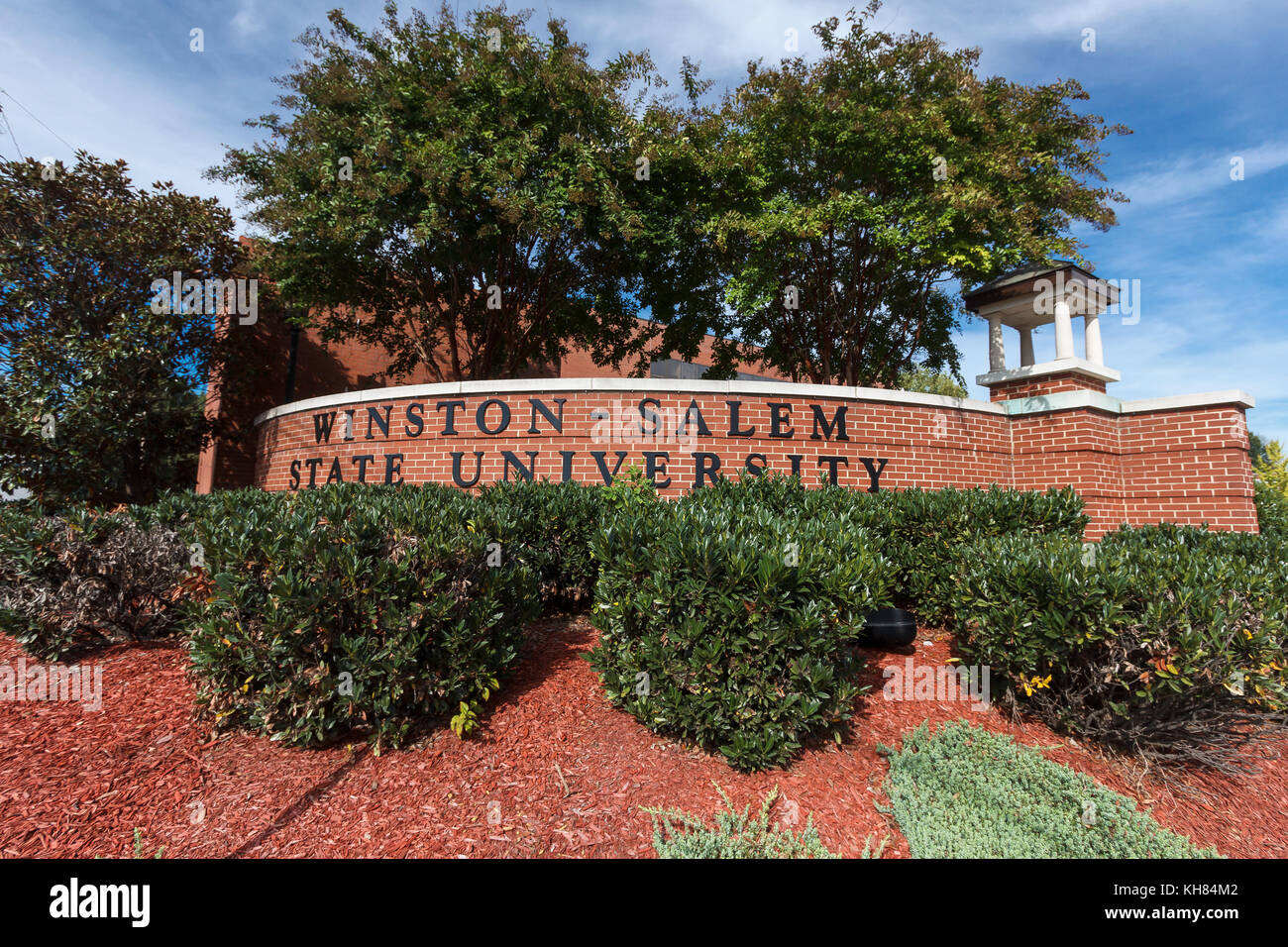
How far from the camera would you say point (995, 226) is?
397 inches

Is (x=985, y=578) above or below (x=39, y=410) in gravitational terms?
below

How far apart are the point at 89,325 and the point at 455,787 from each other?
40.6ft

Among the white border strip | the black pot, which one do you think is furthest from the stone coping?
the black pot

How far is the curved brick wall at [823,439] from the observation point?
26.9 feet

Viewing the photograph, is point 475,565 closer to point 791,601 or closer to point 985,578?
point 791,601

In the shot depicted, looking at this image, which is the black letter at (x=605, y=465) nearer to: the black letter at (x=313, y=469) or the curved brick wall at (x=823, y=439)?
the curved brick wall at (x=823, y=439)

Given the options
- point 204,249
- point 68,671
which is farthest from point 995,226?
point 204,249

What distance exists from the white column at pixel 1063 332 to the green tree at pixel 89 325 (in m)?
15.2

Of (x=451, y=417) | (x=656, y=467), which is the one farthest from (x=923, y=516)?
(x=451, y=417)

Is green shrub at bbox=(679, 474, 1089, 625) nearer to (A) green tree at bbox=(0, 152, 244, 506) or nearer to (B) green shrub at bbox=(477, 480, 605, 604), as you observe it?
(B) green shrub at bbox=(477, 480, 605, 604)

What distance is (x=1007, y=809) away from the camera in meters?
3.08

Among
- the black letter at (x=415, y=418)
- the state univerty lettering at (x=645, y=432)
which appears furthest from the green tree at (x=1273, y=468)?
Result: the black letter at (x=415, y=418)

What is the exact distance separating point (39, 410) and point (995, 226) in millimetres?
16458

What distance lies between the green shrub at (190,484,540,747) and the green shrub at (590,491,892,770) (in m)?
0.98
